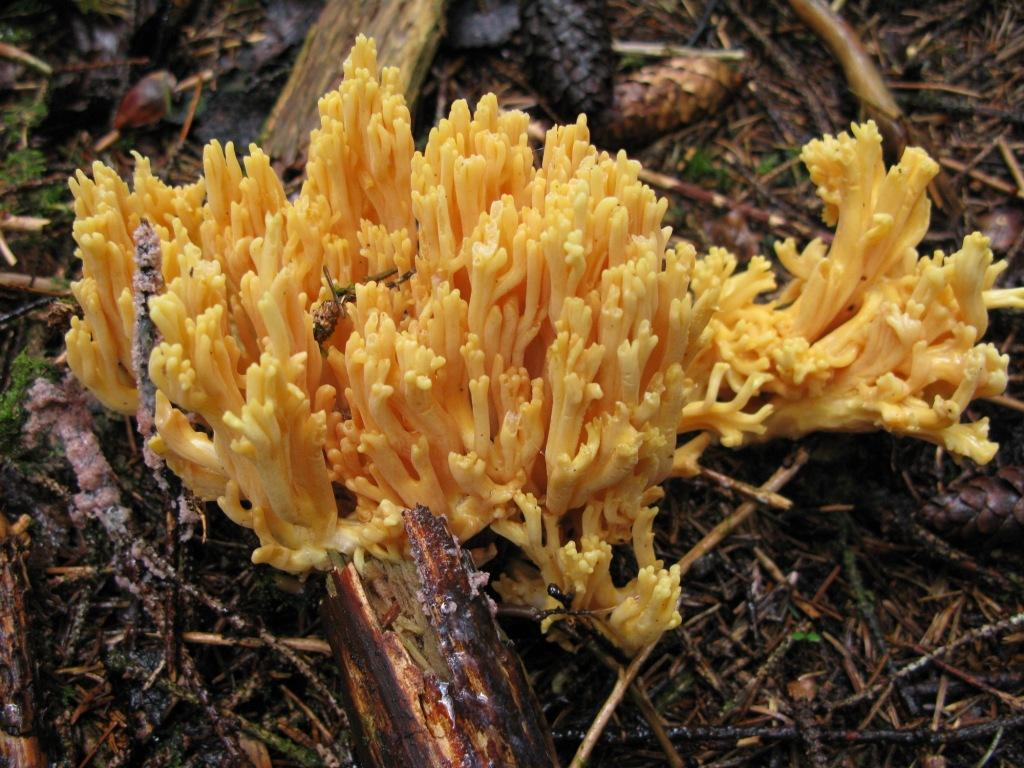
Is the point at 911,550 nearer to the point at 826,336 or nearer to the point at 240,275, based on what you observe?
the point at 826,336

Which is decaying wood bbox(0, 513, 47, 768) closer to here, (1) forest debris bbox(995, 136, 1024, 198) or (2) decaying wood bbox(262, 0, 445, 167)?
(2) decaying wood bbox(262, 0, 445, 167)

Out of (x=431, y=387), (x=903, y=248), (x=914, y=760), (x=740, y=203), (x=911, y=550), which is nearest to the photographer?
(x=431, y=387)

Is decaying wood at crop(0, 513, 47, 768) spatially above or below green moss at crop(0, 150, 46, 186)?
below

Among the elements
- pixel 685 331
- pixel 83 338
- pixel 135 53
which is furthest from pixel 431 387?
pixel 135 53

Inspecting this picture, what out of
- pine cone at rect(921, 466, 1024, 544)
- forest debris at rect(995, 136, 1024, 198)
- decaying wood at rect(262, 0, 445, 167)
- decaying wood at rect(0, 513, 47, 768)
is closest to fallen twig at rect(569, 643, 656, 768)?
pine cone at rect(921, 466, 1024, 544)

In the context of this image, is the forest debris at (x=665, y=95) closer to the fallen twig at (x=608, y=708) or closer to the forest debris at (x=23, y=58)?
the fallen twig at (x=608, y=708)

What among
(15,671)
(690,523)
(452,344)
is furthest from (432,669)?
(690,523)

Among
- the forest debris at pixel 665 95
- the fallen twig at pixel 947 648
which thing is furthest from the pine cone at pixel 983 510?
the forest debris at pixel 665 95
